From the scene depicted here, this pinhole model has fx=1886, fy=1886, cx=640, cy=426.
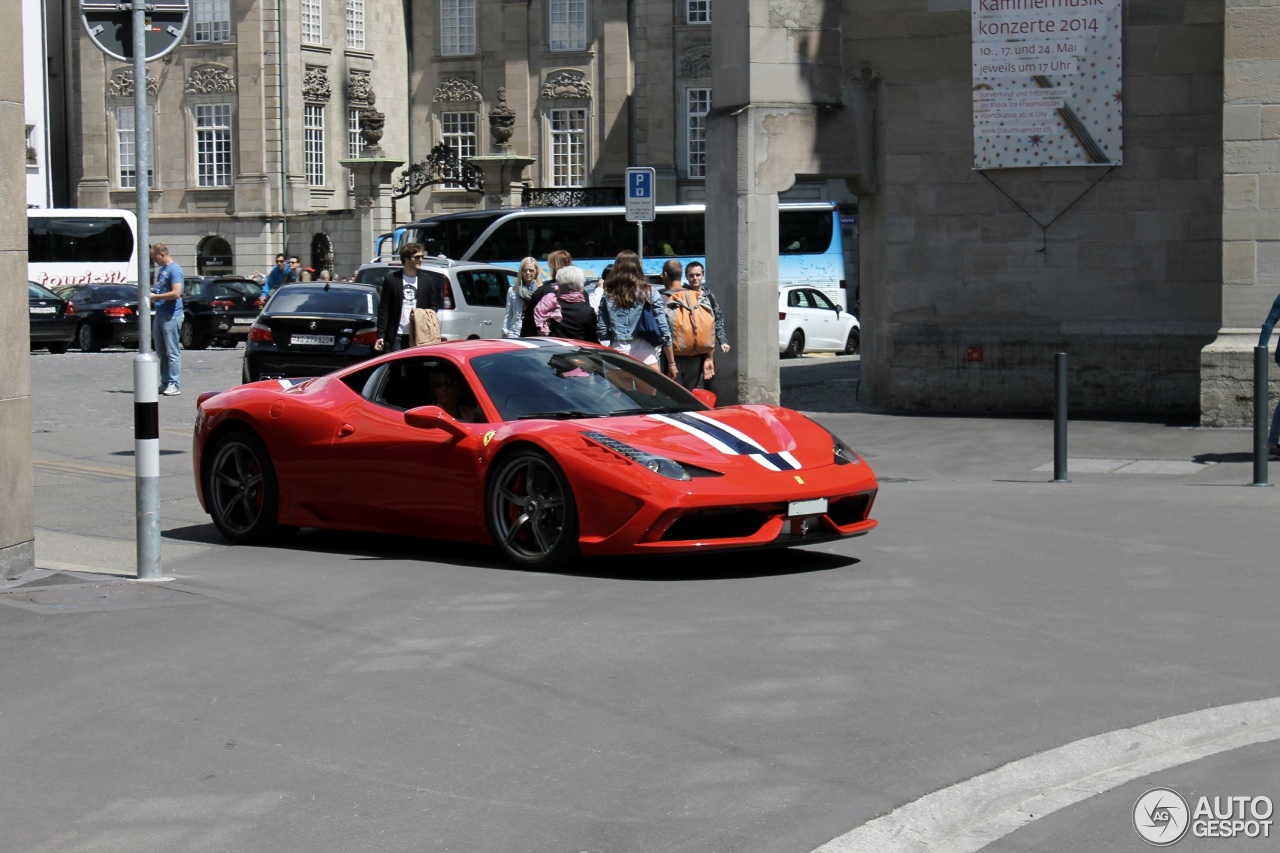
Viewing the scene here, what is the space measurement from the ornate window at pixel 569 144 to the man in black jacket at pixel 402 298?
152ft

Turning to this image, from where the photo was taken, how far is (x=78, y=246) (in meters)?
50.1

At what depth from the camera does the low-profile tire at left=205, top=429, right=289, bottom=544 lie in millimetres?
11406

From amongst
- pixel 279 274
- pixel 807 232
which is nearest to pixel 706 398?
pixel 279 274

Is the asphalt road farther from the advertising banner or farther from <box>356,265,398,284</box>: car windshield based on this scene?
<box>356,265,398,284</box>: car windshield

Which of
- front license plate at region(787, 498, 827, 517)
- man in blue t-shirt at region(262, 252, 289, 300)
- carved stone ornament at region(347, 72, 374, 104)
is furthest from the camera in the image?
carved stone ornament at region(347, 72, 374, 104)

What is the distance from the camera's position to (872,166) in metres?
21.5

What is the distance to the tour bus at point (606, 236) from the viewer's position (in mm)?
47156

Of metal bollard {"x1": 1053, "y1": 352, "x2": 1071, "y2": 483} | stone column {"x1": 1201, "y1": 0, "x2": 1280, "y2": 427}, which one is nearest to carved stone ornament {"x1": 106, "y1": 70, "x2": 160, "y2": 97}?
stone column {"x1": 1201, "y1": 0, "x2": 1280, "y2": 427}

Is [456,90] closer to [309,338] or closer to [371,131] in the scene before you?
[371,131]

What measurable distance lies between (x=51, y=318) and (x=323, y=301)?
18006 mm

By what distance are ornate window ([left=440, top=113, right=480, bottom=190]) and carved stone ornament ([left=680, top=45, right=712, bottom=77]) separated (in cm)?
876

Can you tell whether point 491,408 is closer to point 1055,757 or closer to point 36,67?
A: point 1055,757

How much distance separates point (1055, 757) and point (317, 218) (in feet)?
182

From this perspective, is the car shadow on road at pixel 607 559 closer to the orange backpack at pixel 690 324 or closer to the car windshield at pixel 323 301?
the orange backpack at pixel 690 324
